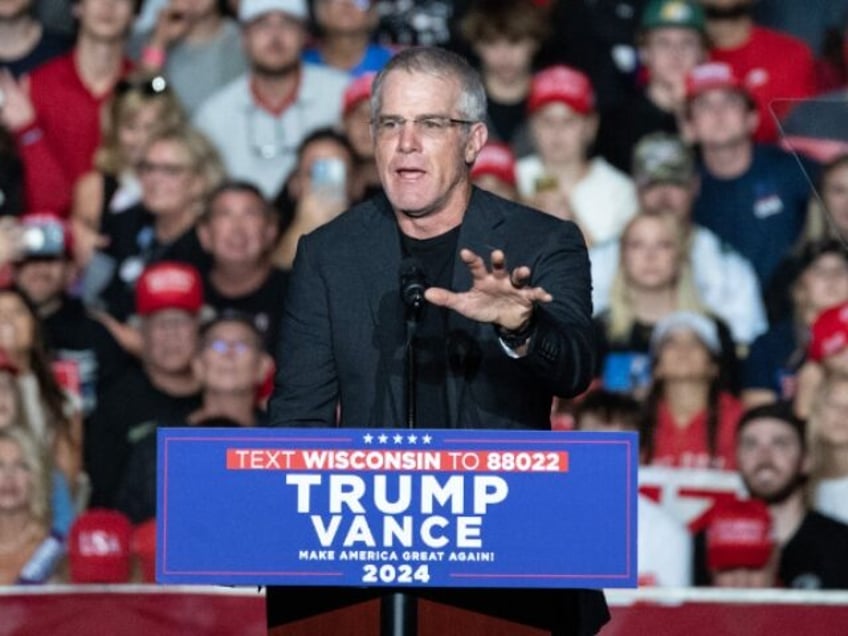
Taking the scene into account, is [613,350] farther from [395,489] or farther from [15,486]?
[395,489]

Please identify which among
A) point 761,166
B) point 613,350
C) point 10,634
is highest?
point 761,166

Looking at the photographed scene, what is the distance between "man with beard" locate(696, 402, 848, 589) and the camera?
5.60 metres

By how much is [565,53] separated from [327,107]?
75cm

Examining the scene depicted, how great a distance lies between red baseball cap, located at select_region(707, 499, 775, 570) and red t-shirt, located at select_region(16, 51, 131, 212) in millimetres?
2175

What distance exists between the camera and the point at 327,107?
595 cm

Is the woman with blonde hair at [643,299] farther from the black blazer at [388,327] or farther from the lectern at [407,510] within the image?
the lectern at [407,510]

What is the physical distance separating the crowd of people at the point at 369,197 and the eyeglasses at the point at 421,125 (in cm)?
285

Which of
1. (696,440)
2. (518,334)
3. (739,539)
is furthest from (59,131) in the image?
(518,334)

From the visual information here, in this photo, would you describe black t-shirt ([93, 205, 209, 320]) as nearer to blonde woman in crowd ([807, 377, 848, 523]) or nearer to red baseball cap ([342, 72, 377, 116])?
red baseball cap ([342, 72, 377, 116])

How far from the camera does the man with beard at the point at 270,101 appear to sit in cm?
590

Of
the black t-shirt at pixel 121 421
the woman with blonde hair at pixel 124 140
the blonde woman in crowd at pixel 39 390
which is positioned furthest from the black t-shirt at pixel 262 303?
the blonde woman in crowd at pixel 39 390

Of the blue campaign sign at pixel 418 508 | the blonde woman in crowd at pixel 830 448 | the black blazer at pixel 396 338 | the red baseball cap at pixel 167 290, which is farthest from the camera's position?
the red baseball cap at pixel 167 290

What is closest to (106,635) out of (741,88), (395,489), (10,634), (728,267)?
(10,634)

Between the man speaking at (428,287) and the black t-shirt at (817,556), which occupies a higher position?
the man speaking at (428,287)
